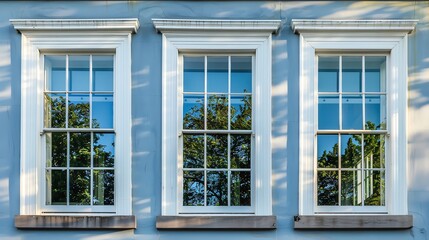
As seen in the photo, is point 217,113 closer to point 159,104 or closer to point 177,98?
point 177,98

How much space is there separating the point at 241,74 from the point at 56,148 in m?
2.63

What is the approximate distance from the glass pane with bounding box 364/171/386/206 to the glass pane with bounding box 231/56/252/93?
77.3 inches

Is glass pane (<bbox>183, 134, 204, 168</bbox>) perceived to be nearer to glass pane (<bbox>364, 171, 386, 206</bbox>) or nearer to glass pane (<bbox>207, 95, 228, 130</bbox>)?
glass pane (<bbox>207, 95, 228, 130</bbox>)

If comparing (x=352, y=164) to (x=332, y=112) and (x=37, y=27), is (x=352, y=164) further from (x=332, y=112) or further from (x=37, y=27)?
(x=37, y=27)

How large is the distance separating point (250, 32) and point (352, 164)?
2196 mm

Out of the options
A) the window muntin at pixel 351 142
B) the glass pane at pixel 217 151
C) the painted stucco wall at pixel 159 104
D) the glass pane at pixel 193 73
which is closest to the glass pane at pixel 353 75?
the window muntin at pixel 351 142

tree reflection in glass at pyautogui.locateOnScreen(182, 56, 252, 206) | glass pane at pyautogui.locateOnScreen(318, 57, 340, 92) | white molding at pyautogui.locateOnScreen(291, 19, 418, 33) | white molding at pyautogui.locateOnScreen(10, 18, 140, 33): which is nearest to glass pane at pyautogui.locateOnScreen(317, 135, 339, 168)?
glass pane at pyautogui.locateOnScreen(318, 57, 340, 92)

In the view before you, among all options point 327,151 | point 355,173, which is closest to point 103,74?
point 327,151

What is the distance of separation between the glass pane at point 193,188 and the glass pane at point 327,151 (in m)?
1.58

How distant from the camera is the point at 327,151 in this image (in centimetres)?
659

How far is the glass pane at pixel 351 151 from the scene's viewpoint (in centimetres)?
658

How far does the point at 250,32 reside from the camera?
21.2 ft

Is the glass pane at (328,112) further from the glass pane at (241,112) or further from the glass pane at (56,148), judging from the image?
the glass pane at (56,148)

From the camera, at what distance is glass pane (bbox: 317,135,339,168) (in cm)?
658
